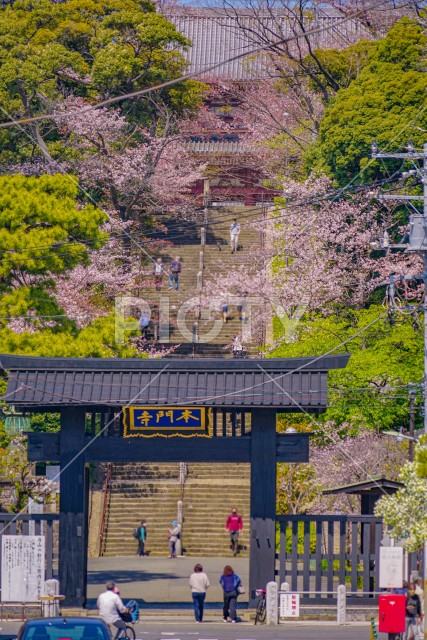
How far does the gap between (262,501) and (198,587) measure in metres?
2.29

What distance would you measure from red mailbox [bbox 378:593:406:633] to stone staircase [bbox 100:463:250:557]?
56.3ft

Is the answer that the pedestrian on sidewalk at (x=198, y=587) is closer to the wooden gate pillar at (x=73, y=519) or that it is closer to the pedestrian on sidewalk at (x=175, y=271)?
the wooden gate pillar at (x=73, y=519)

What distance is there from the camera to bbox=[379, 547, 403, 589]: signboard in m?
25.6

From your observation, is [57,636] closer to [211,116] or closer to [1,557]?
[1,557]

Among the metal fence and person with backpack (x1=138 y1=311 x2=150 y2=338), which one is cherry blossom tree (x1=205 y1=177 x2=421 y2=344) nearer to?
person with backpack (x1=138 y1=311 x2=150 y2=338)

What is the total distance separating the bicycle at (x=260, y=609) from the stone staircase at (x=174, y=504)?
1314 centimetres

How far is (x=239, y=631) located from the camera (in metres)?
24.8

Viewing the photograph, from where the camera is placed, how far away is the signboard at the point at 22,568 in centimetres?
2603

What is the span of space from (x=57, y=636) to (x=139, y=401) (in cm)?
1036

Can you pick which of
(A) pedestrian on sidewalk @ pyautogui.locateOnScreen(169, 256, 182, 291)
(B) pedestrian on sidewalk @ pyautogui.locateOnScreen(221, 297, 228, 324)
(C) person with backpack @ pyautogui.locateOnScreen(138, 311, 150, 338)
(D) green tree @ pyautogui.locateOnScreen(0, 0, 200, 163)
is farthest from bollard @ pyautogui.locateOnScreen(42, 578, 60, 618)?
(A) pedestrian on sidewalk @ pyautogui.locateOnScreen(169, 256, 182, 291)

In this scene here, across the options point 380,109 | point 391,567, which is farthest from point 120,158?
point 391,567

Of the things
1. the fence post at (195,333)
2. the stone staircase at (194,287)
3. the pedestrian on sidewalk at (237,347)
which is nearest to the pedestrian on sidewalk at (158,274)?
the stone staircase at (194,287)

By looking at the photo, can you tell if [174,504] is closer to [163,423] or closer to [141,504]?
[141,504]

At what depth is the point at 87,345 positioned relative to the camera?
33094 mm
